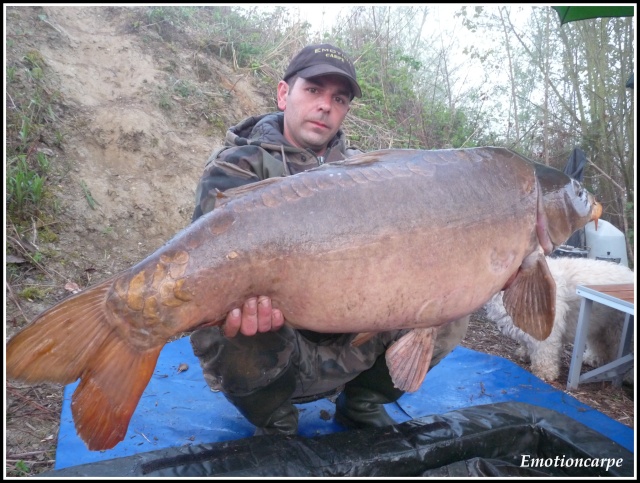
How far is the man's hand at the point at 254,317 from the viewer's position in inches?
62.8

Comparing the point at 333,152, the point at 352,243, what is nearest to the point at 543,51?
the point at 333,152

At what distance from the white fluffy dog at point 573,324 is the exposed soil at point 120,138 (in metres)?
0.18

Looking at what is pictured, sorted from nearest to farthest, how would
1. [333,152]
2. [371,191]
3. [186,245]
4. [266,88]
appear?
1. [186,245]
2. [371,191]
3. [333,152]
4. [266,88]

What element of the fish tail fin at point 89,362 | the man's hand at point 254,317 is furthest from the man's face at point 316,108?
the fish tail fin at point 89,362

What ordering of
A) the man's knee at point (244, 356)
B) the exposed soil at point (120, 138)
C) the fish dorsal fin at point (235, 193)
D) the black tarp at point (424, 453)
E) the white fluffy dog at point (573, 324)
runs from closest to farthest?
the fish dorsal fin at point (235, 193)
the black tarp at point (424, 453)
the man's knee at point (244, 356)
the white fluffy dog at point (573, 324)
the exposed soil at point (120, 138)

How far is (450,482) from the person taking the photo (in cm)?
188

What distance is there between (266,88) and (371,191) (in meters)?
4.94

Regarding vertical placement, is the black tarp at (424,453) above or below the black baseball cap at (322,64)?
below

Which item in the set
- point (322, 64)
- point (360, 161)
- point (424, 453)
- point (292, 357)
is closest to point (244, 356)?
point (292, 357)

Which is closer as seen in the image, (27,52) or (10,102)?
(10,102)

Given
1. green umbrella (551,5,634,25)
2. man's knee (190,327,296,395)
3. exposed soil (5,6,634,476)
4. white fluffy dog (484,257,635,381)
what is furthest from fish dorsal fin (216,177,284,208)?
white fluffy dog (484,257,635,381)

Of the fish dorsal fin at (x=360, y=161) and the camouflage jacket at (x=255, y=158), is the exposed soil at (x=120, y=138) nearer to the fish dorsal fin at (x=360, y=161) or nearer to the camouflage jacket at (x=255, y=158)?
the camouflage jacket at (x=255, y=158)

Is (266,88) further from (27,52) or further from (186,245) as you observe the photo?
(186,245)

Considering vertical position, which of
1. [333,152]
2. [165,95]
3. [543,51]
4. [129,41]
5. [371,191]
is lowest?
[371,191]
